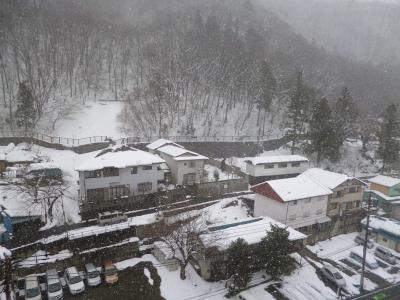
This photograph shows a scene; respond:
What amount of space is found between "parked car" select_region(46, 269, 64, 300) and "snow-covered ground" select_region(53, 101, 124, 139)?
81.5 ft

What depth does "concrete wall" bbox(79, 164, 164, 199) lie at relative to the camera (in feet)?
91.0

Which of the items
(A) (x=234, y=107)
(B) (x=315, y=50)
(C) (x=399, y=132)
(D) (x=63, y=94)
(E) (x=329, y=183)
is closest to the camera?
(E) (x=329, y=183)

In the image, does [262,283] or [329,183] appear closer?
[262,283]

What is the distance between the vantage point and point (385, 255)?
88.1 ft

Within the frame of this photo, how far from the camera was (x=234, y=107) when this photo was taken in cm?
5603

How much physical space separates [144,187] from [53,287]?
1280 cm

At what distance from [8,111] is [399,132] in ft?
181

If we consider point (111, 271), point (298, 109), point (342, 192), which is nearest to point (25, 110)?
point (111, 271)

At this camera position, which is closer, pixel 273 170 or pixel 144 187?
pixel 144 187

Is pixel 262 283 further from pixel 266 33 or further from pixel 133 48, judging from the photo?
pixel 266 33

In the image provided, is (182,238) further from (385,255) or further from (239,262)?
(385,255)

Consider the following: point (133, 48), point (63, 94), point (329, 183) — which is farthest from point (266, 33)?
point (329, 183)

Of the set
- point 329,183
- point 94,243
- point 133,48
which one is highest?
point 133,48

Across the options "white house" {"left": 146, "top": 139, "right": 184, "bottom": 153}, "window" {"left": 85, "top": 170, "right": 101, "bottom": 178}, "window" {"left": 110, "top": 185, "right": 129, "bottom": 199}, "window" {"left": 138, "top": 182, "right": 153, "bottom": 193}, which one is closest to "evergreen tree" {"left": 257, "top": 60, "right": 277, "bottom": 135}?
"white house" {"left": 146, "top": 139, "right": 184, "bottom": 153}
